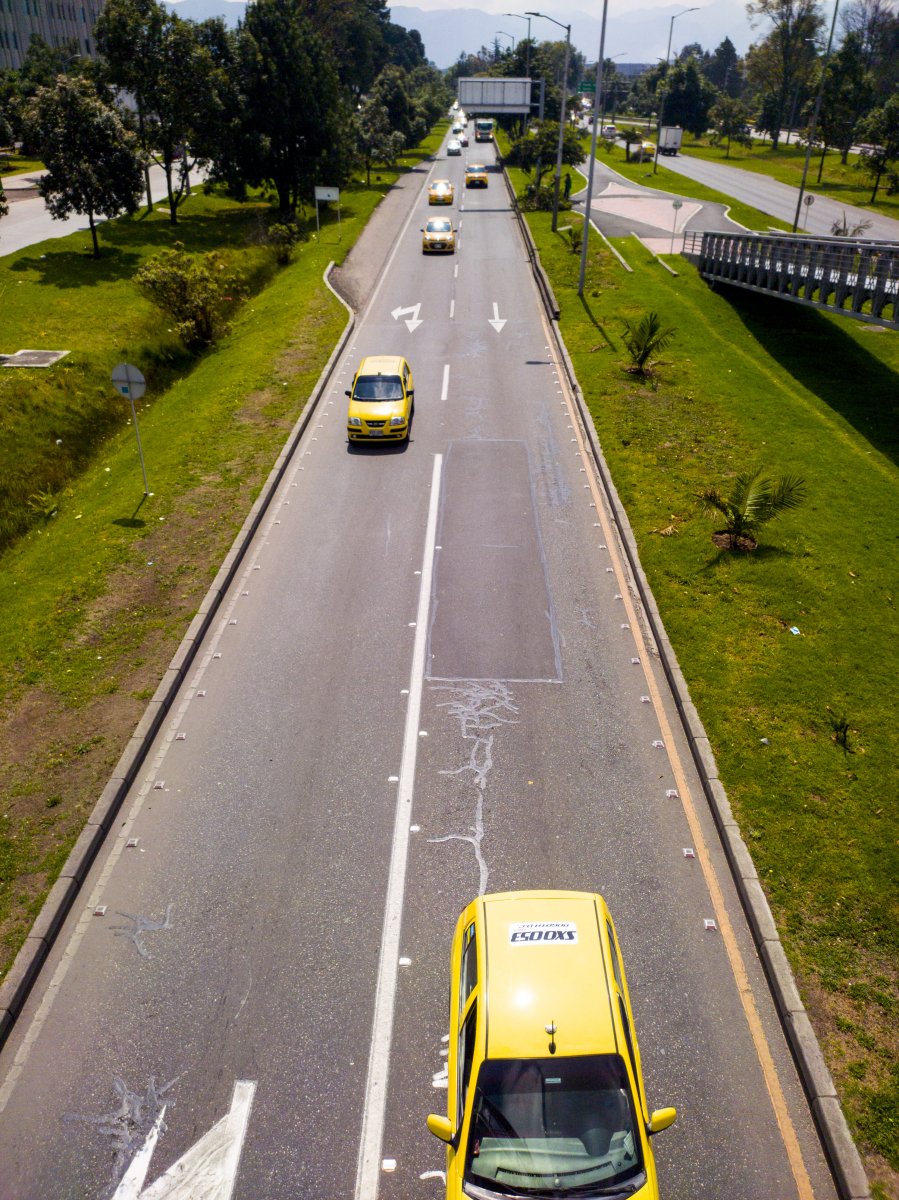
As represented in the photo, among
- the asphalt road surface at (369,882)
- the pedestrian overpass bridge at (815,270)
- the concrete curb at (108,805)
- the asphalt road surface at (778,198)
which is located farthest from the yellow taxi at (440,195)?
the asphalt road surface at (369,882)

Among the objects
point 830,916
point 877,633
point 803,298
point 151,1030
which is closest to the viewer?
point 151,1030

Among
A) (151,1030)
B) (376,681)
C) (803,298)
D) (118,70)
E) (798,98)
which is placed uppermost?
(798,98)

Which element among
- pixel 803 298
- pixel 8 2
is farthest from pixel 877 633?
pixel 8 2

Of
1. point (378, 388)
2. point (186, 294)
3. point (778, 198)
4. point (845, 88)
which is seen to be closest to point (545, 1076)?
point (378, 388)

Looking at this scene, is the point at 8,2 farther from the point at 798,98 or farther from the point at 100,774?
the point at 100,774

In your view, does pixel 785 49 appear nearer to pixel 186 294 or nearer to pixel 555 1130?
pixel 186 294
